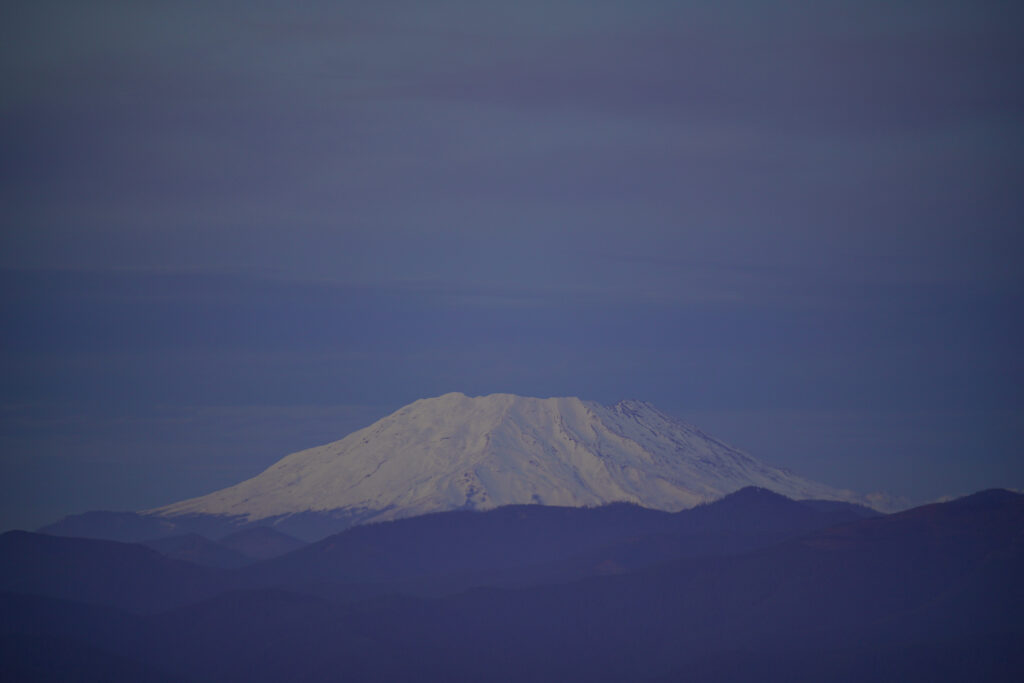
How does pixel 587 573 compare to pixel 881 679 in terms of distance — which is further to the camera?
pixel 587 573

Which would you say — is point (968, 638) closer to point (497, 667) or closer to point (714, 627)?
point (714, 627)

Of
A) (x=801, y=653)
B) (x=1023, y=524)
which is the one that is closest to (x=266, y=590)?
(x=801, y=653)

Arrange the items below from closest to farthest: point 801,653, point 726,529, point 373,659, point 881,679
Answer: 1. point 881,679
2. point 801,653
3. point 373,659
4. point 726,529

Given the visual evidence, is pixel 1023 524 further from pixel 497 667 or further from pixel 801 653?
pixel 497 667

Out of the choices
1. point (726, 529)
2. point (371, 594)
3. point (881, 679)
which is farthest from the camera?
point (726, 529)

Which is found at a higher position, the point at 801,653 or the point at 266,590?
the point at 266,590

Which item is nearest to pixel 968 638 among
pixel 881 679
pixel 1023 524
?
pixel 881 679
